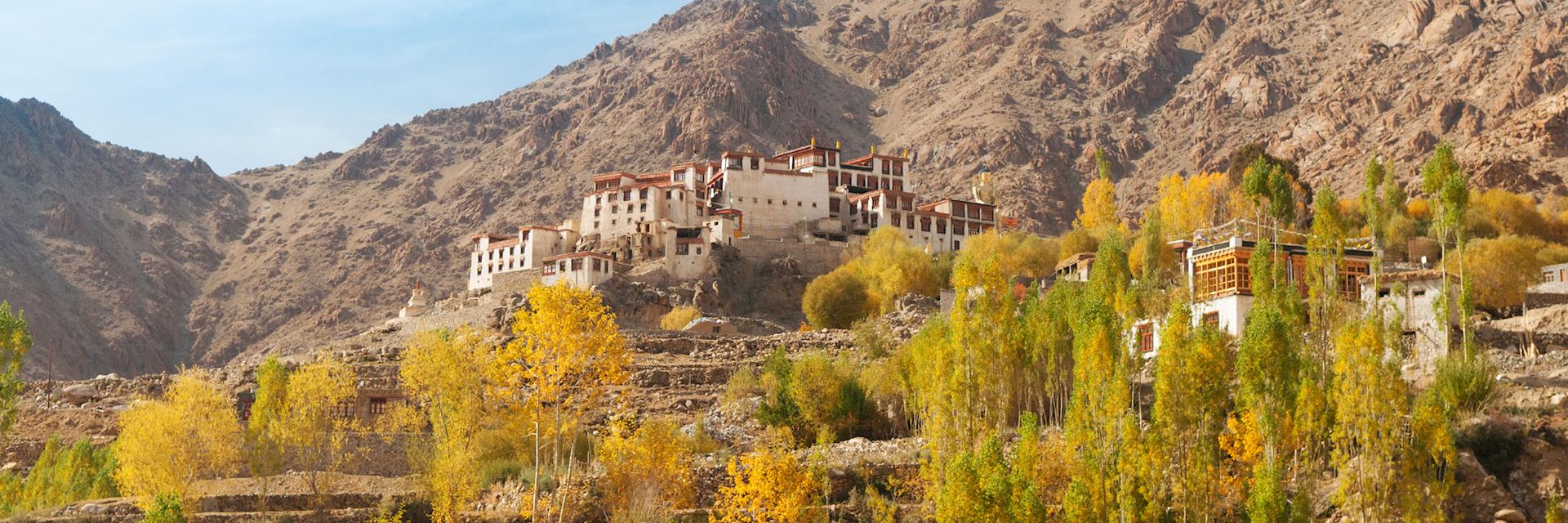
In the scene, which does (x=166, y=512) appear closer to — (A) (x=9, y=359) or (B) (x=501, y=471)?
(A) (x=9, y=359)

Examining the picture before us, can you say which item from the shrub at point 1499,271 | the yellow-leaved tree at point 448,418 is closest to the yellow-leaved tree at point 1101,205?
the shrub at point 1499,271

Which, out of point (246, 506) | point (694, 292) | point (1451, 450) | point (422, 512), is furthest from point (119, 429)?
point (1451, 450)

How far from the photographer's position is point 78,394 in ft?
167

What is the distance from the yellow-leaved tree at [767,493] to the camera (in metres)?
30.4

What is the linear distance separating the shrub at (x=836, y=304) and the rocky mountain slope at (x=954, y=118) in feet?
116

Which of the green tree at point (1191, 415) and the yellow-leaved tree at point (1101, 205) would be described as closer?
the green tree at point (1191, 415)

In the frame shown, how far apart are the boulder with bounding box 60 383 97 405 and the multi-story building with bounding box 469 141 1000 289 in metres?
17.7

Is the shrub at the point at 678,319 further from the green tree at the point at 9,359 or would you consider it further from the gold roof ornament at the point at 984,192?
the green tree at the point at 9,359

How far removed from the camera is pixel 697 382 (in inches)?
1769

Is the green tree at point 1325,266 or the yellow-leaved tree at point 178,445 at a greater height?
the green tree at point 1325,266

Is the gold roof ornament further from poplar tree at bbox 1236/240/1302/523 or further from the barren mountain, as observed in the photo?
poplar tree at bbox 1236/240/1302/523

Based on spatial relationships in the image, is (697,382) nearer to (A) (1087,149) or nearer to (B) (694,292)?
(B) (694,292)

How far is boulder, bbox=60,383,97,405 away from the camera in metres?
50.5

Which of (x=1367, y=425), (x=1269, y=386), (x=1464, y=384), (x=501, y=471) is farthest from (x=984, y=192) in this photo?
(x=1367, y=425)
